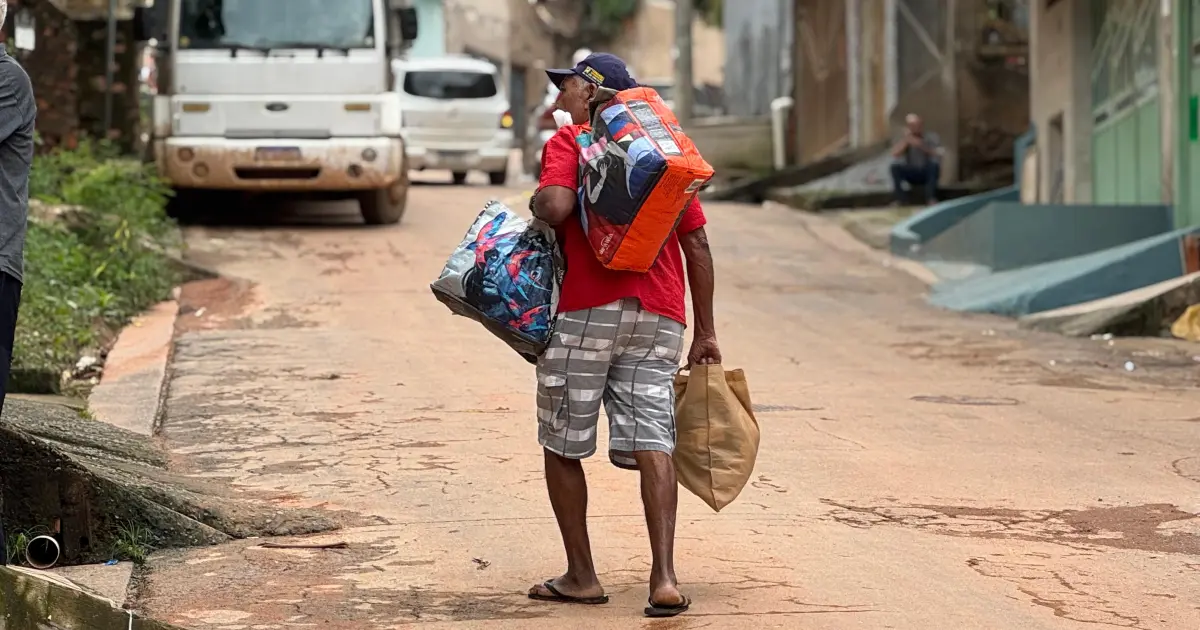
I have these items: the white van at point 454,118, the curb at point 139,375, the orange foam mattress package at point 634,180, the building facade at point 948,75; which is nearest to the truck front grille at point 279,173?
the curb at point 139,375

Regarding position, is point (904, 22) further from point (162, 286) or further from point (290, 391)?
point (290, 391)

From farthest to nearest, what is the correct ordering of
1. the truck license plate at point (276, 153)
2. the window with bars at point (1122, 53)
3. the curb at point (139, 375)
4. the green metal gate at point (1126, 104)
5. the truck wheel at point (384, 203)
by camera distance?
the truck wheel at point (384, 203) → the truck license plate at point (276, 153) → the window with bars at point (1122, 53) → the green metal gate at point (1126, 104) → the curb at point (139, 375)

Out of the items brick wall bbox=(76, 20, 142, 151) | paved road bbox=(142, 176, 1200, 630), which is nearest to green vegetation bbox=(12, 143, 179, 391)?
paved road bbox=(142, 176, 1200, 630)

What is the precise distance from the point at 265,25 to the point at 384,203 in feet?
7.22

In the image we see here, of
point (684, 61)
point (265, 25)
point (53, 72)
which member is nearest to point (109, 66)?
point (53, 72)

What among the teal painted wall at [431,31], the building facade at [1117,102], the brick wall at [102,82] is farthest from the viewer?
the teal painted wall at [431,31]

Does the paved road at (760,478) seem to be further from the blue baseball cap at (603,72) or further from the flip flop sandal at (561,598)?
the blue baseball cap at (603,72)

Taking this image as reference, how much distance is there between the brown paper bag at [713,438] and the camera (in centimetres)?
545

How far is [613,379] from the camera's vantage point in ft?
17.7

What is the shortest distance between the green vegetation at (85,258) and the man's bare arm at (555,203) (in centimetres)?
460

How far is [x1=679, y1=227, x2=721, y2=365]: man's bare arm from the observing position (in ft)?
17.8

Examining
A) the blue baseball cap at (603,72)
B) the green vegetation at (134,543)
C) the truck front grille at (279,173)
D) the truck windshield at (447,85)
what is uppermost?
the blue baseball cap at (603,72)

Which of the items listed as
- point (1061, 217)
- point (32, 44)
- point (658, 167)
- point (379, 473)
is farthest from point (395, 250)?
point (658, 167)

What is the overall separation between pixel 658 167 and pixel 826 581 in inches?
57.5
